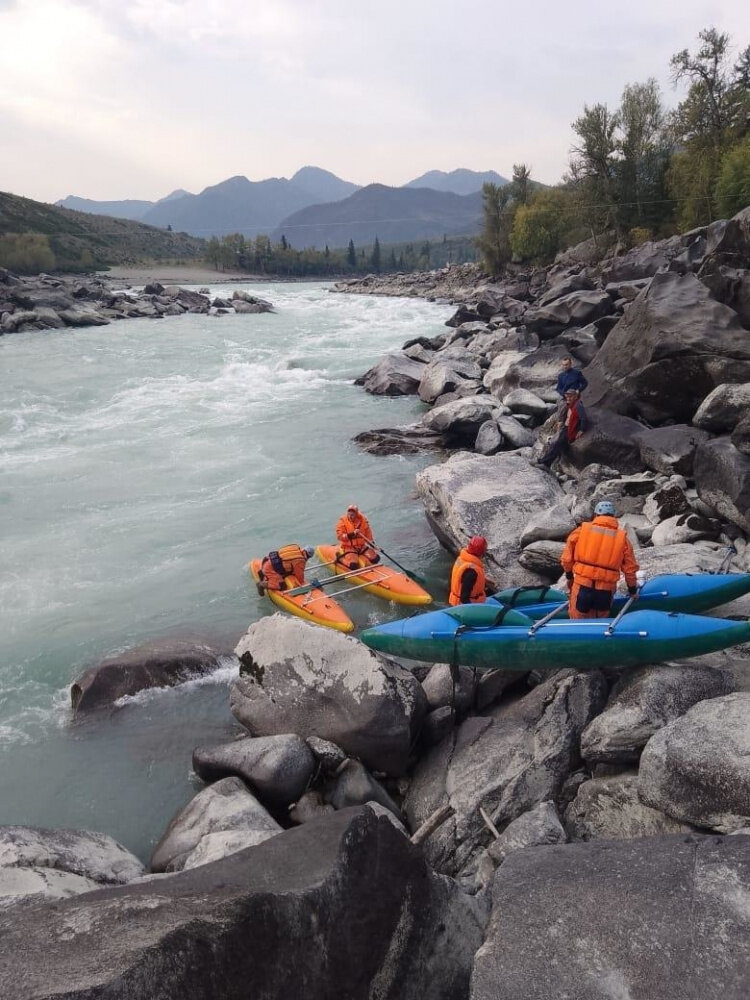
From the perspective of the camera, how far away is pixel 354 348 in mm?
34531

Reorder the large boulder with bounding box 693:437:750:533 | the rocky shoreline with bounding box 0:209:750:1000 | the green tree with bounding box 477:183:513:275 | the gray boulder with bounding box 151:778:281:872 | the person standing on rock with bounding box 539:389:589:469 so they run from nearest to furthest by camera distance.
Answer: the rocky shoreline with bounding box 0:209:750:1000 < the gray boulder with bounding box 151:778:281:872 < the large boulder with bounding box 693:437:750:533 < the person standing on rock with bounding box 539:389:589:469 < the green tree with bounding box 477:183:513:275

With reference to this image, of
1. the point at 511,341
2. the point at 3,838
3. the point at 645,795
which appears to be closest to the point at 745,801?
the point at 645,795

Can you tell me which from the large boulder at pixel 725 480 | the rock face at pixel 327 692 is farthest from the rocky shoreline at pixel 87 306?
the large boulder at pixel 725 480

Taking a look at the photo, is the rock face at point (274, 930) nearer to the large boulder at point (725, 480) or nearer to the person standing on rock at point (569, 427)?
the large boulder at point (725, 480)

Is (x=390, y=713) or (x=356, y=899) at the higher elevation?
(x=356, y=899)

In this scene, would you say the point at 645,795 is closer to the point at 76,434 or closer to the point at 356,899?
the point at 356,899

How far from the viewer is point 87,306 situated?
1976 inches

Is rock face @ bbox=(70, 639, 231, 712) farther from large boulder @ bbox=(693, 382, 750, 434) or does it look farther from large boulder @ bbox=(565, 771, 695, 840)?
large boulder @ bbox=(693, 382, 750, 434)

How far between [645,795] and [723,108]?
134 feet

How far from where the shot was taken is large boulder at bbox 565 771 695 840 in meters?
4.54

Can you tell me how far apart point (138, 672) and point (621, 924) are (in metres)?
6.35

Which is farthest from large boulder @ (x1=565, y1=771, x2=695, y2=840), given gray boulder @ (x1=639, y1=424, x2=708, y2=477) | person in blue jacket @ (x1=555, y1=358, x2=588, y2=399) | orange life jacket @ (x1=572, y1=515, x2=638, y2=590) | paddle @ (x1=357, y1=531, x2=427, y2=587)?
person in blue jacket @ (x1=555, y1=358, x2=588, y2=399)

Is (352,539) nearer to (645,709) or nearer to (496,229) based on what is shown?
(645,709)

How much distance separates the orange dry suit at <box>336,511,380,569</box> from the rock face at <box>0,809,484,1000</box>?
7175 mm
